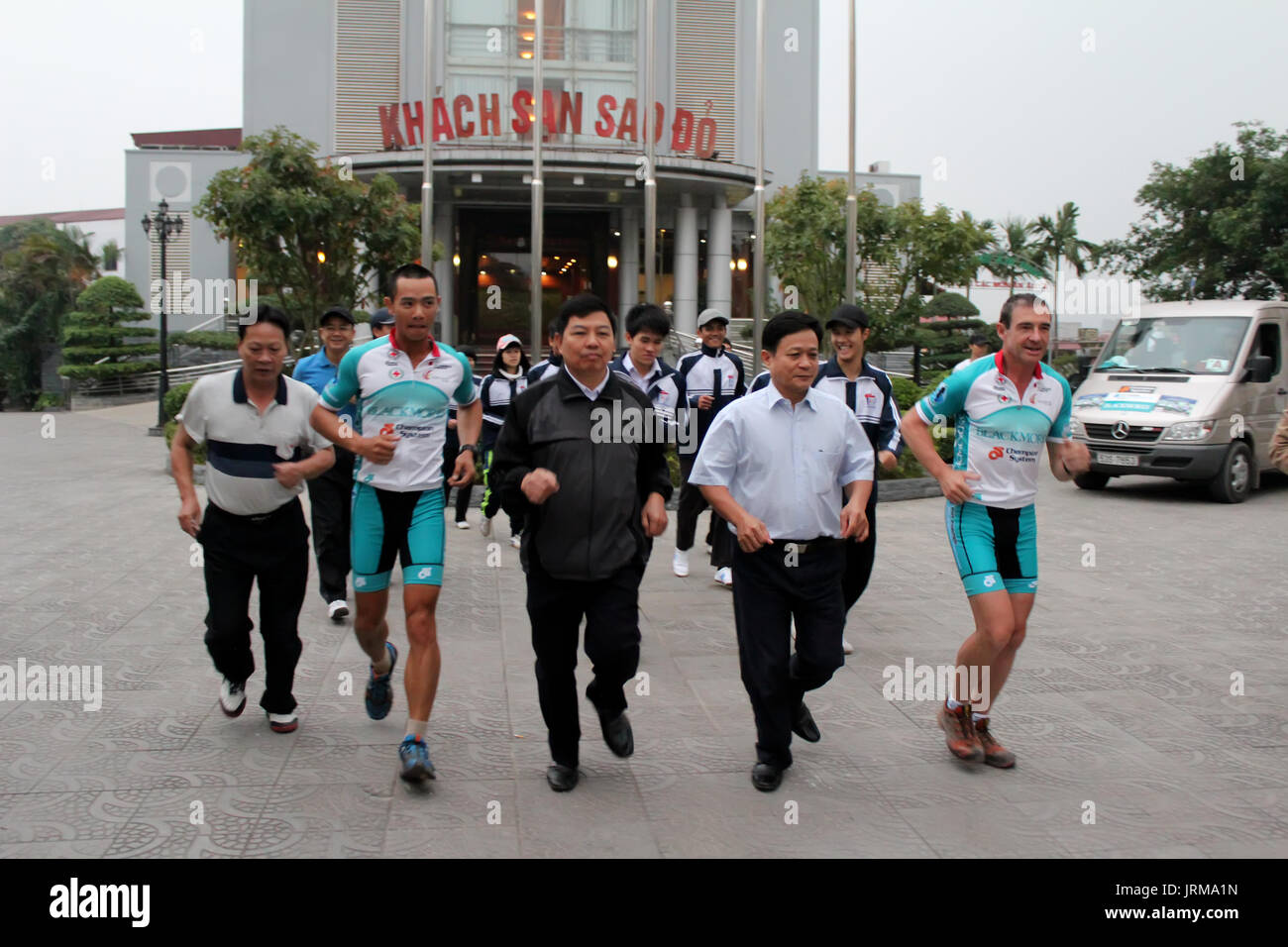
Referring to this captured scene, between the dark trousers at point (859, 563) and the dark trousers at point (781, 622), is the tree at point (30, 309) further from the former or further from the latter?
the dark trousers at point (781, 622)

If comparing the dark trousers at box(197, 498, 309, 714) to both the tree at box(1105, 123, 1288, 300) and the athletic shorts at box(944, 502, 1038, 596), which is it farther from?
the tree at box(1105, 123, 1288, 300)

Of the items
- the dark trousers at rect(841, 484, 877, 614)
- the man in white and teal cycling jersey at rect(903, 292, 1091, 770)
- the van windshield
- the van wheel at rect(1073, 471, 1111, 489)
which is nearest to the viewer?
the man in white and teal cycling jersey at rect(903, 292, 1091, 770)

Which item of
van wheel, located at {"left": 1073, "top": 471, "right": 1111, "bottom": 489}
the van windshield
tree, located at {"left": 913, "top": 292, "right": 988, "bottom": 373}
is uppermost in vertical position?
tree, located at {"left": 913, "top": 292, "right": 988, "bottom": 373}

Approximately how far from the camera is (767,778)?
14.9 ft

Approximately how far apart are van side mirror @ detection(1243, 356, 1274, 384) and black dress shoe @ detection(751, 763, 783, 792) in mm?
11355

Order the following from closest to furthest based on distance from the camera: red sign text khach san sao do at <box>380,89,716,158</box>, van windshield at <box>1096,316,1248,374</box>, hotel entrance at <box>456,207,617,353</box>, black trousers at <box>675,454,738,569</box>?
black trousers at <box>675,454,738,569</box> < van windshield at <box>1096,316,1248,374</box> < red sign text khach san sao do at <box>380,89,716,158</box> < hotel entrance at <box>456,207,617,353</box>

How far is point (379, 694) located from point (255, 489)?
109 centimetres

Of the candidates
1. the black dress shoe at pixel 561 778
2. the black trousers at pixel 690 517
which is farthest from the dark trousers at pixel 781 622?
the black trousers at pixel 690 517

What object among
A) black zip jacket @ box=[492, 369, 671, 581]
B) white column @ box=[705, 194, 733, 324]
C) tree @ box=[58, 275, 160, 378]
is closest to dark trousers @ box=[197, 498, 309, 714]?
black zip jacket @ box=[492, 369, 671, 581]

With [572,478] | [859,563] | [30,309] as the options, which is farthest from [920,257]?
[30,309]

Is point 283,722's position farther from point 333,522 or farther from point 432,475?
point 333,522

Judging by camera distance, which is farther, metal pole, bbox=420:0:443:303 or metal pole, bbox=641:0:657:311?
metal pole, bbox=641:0:657:311

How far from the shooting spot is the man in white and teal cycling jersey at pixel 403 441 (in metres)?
4.70

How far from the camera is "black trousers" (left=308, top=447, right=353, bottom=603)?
24.0ft
